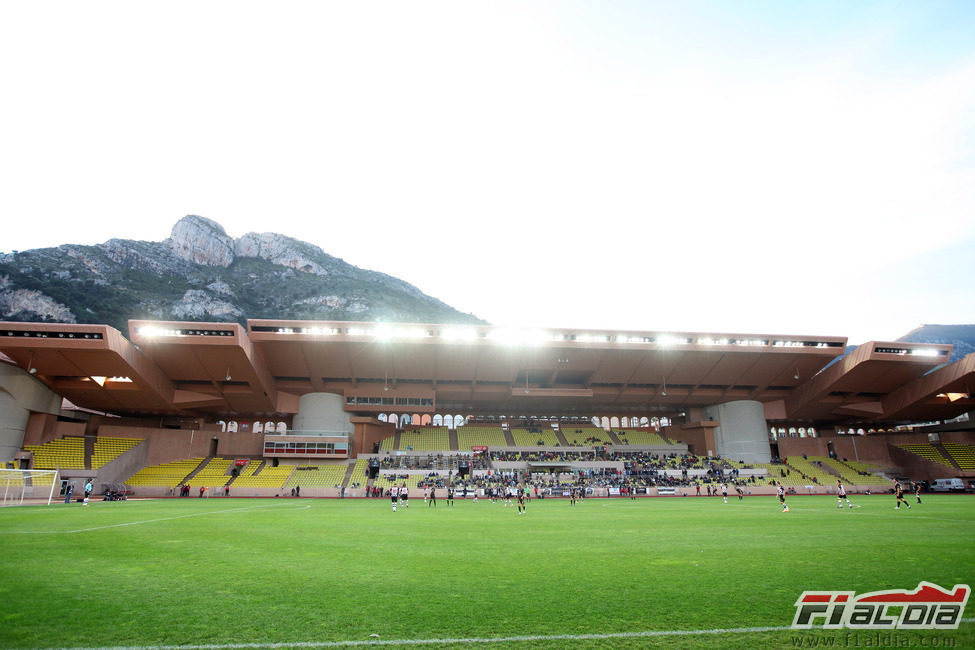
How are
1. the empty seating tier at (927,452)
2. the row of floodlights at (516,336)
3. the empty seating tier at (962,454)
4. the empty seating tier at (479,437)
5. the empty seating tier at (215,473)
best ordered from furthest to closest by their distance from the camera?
the empty seating tier at (479,437)
the empty seating tier at (927,452)
the empty seating tier at (962,454)
the empty seating tier at (215,473)
the row of floodlights at (516,336)

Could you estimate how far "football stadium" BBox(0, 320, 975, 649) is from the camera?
253 inches

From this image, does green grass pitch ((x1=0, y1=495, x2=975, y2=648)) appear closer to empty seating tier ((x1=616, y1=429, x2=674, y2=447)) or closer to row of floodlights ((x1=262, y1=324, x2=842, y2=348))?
row of floodlights ((x1=262, y1=324, x2=842, y2=348))

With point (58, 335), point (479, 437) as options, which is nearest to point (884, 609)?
point (58, 335)

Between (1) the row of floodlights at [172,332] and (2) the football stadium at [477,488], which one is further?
(1) the row of floodlights at [172,332]

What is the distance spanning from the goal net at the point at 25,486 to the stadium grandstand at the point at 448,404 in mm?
7540

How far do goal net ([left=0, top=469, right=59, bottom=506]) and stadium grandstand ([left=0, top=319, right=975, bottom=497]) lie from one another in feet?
24.7

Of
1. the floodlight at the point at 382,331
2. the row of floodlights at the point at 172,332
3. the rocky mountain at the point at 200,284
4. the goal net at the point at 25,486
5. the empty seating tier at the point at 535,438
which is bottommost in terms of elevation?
the goal net at the point at 25,486

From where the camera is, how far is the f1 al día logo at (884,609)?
5.74 metres

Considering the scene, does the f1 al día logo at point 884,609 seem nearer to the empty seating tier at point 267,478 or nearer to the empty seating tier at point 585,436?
the empty seating tier at point 267,478

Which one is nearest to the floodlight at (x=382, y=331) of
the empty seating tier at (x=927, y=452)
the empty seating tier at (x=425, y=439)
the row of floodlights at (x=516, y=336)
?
the row of floodlights at (x=516, y=336)

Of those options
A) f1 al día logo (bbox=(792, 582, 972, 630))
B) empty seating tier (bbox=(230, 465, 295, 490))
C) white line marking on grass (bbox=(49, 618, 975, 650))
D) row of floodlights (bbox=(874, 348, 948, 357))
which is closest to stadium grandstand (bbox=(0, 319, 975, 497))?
row of floodlights (bbox=(874, 348, 948, 357))

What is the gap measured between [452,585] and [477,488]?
41025 millimetres

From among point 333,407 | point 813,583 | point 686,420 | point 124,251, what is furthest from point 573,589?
point 124,251

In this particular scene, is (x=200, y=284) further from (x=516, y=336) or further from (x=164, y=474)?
(x=516, y=336)
